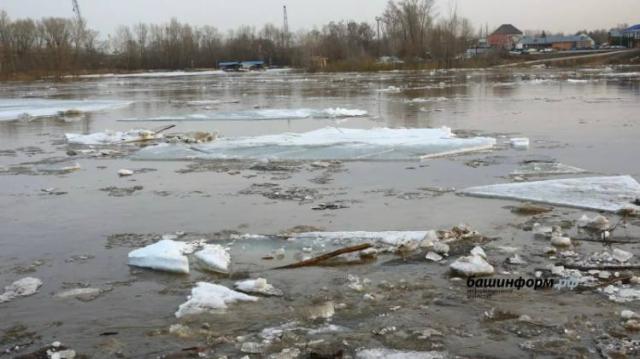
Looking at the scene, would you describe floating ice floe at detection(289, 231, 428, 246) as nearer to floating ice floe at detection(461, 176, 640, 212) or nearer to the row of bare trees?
floating ice floe at detection(461, 176, 640, 212)

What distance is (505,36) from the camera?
160125 millimetres

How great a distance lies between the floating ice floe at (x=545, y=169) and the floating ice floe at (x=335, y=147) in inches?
70.8

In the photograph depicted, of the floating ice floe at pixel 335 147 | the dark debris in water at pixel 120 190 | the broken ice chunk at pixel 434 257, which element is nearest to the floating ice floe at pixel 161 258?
the broken ice chunk at pixel 434 257

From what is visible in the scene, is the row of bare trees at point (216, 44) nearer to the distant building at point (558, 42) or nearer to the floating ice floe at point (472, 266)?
the distant building at point (558, 42)

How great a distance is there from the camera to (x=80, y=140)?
15.0 meters

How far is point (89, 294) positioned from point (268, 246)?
5.75 feet

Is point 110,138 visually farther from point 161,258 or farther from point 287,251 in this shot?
point 287,251

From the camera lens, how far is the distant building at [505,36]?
504 feet

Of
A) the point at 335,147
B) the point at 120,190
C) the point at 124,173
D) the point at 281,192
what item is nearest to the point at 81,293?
the point at 281,192

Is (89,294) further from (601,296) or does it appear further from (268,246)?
(601,296)

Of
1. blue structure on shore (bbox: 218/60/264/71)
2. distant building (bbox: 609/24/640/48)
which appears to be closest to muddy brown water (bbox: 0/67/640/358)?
blue structure on shore (bbox: 218/60/264/71)

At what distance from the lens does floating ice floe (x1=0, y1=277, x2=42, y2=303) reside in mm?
5219

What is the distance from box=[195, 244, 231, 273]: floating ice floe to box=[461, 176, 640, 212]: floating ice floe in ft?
11.8

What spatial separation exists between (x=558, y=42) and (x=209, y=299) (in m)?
154
